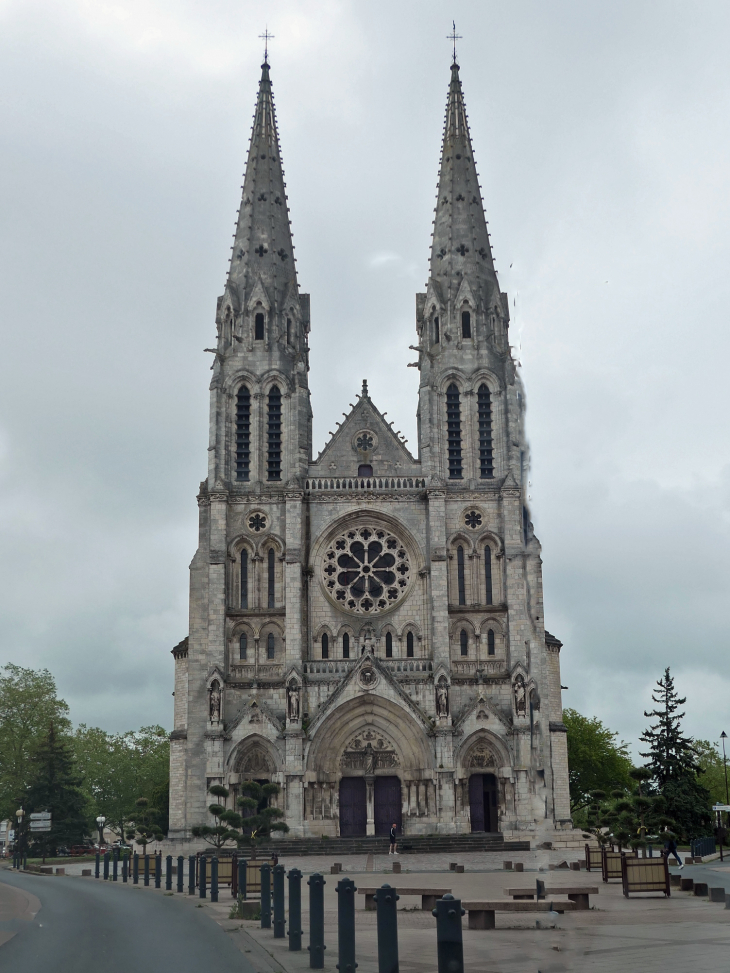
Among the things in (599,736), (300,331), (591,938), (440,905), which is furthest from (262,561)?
(440,905)

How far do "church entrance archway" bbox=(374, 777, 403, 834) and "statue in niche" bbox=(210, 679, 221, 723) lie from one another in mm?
8042

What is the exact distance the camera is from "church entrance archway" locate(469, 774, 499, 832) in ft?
174

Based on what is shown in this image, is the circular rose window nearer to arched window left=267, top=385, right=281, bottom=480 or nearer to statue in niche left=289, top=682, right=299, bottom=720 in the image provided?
arched window left=267, top=385, right=281, bottom=480

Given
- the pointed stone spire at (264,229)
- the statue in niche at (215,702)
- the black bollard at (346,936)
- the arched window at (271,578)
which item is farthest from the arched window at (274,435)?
the black bollard at (346,936)

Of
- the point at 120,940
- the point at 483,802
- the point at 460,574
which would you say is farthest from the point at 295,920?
the point at 460,574

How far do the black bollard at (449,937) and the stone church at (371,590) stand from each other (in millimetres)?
42015

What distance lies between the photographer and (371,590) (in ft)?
185

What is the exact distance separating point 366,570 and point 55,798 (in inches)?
993

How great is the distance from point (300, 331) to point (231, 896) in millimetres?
39244

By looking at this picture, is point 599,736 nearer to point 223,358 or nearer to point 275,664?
point 275,664

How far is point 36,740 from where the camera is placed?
7756 cm

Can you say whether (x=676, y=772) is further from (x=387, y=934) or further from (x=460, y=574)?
(x=387, y=934)

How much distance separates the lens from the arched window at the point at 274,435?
58031mm

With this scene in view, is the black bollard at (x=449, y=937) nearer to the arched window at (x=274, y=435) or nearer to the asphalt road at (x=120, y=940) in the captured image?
the asphalt road at (x=120, y=940)
